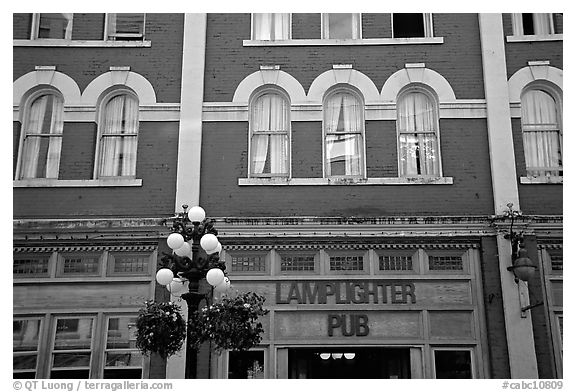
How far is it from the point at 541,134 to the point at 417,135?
173cm

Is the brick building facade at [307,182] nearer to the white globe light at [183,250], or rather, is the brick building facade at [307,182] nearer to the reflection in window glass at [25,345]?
the reflection in window glass at [25,345]

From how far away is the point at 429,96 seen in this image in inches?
360

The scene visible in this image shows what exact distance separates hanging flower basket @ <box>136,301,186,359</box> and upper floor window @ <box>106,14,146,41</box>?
178 inches

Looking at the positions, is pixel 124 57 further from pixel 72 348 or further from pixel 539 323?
pixel 539 323

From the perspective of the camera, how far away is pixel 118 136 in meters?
9.01

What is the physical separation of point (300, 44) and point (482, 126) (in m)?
2.86

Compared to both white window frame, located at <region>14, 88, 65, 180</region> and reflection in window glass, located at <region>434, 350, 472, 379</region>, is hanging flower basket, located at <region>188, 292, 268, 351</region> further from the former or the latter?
white window frame, located at <region>14, 88, 65, 180</region>

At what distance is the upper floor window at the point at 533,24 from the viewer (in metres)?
8.58

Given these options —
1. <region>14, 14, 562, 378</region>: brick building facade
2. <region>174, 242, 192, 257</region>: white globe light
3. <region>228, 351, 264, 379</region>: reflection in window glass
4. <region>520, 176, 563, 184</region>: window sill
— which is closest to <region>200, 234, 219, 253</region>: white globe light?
<region>174, 242, 192, 257</region>: white globe light

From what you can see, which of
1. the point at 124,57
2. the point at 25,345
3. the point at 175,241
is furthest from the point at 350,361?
the point at 124,57

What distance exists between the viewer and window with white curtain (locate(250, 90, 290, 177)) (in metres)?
8.86
